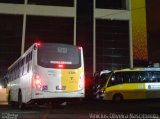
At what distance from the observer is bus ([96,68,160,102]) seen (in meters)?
27.9

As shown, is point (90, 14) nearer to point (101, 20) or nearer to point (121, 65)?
point (101, 20)

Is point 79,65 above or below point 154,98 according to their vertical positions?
above

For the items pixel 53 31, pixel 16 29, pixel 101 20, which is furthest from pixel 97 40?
pixel 16 29

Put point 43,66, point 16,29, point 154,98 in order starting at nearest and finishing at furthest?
point 43,66 < point 154,98 < point 16,29

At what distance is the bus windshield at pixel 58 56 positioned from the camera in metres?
16.2

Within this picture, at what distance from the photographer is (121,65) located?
36.4 meters

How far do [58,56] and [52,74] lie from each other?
0.97 meters

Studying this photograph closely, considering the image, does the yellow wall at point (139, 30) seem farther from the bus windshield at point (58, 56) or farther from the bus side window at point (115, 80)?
the bus windshield at point (58, 56)

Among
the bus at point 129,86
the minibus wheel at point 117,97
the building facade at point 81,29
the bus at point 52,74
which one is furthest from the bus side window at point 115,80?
the bus at point 52,74

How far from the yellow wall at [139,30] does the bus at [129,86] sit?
8.04 m

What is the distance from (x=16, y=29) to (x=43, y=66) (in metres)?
20.3

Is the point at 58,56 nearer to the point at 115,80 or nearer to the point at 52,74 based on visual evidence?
the point at 52,74

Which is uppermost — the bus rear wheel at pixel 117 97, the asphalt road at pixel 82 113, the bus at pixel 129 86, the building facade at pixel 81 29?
the building facade at pixel 81 29

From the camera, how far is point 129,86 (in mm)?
28109
